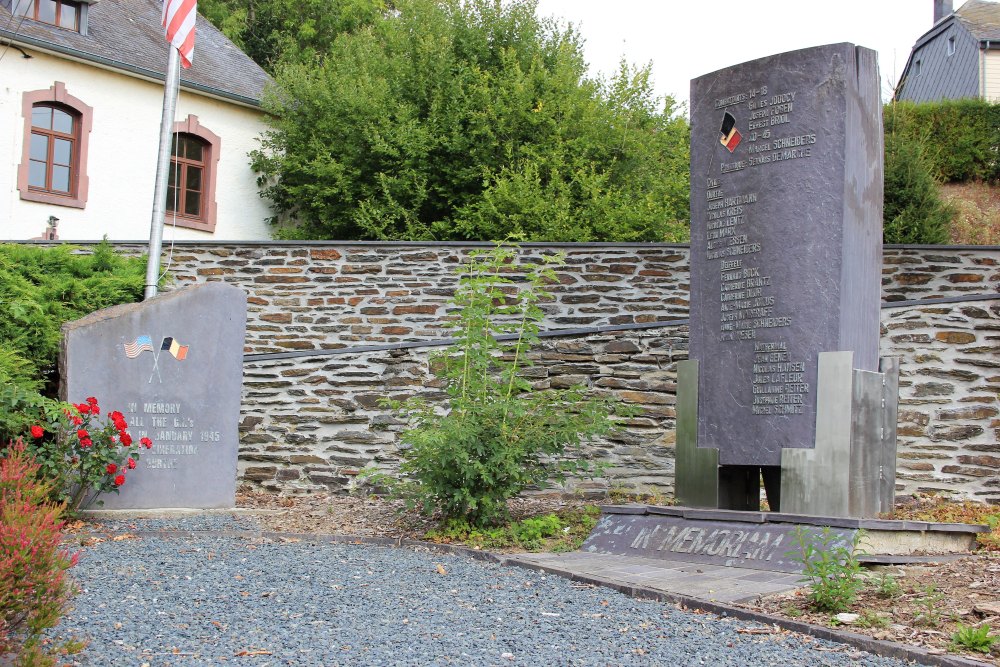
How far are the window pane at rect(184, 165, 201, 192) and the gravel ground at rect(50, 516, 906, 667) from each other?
1403 centimetres

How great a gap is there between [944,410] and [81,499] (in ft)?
22.5

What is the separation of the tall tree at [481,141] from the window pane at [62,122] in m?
3.65

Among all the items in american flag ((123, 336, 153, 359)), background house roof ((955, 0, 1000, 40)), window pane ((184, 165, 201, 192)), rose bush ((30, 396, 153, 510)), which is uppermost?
background house roof ((955, 0, 1000, 40))

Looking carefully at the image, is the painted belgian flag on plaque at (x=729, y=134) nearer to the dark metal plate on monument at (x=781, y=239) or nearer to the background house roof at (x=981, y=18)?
the dark metal plate on monument at (x=781, y=239)

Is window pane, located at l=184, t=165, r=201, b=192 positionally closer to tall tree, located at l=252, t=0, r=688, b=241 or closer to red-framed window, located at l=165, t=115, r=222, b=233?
red-framed window, located at l=165, t=115, r=222, b=233

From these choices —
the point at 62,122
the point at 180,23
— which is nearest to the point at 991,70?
the point at 62,122

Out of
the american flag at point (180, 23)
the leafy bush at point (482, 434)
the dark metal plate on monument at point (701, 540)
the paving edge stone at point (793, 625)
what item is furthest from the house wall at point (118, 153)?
the paving edge stone at point (793, 625)

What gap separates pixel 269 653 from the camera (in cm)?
378

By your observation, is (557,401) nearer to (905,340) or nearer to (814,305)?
(814,305)

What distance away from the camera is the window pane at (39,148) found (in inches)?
657

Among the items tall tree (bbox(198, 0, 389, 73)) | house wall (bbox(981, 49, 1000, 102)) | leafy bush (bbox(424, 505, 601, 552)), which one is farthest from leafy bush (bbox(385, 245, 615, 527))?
house wall (bbox(981, 49, 1000, 102))

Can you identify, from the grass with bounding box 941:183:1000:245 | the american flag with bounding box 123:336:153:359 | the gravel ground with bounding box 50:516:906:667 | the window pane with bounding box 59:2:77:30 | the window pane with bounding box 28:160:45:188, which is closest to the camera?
the gravel ground with bounding box 50:516:906:667

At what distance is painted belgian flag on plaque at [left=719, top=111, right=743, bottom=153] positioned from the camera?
6.64 metres

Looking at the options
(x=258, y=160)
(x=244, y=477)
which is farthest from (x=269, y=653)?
(x=258, y=160)
